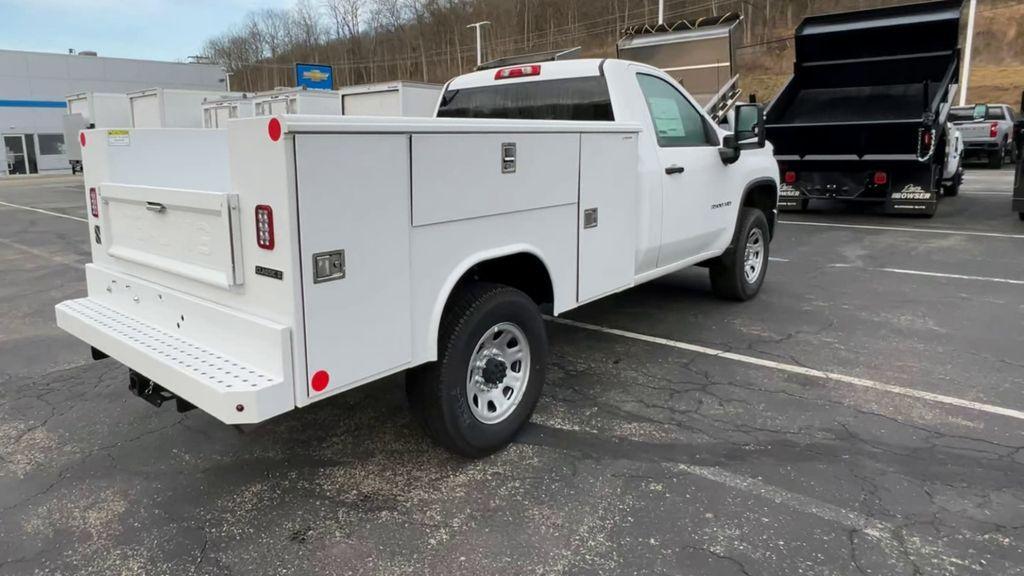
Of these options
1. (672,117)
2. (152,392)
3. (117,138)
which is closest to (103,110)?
(117,138)

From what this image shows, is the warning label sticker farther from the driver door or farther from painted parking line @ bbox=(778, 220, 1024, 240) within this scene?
painted parking line @ bbox=(778, 220, 1024, 240)

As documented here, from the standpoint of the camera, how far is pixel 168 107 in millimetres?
22328

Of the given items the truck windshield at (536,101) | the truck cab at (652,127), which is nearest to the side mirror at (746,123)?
the truck cab at (652,127)

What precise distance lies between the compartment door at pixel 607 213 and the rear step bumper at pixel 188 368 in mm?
2126

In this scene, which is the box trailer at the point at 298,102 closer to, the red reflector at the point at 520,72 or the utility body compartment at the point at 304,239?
the red reflector at the point at 520,72

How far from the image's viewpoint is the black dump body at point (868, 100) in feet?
38.9

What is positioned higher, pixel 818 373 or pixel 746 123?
pixel 746 123

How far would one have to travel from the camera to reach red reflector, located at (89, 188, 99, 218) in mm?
4000

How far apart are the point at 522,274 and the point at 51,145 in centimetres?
4771

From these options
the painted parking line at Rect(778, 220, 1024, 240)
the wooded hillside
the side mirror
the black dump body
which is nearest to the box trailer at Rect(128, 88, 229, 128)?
the black dump body

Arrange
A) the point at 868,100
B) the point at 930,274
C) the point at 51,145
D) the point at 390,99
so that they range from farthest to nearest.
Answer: the point at 51,145 < the point at 390,99 < the point at 868,100 < the point at 930,274

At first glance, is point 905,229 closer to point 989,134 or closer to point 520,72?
point 520,72

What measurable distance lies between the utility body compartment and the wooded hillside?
52.4 m

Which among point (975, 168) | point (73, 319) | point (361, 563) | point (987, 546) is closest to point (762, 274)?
point (987, 546)
